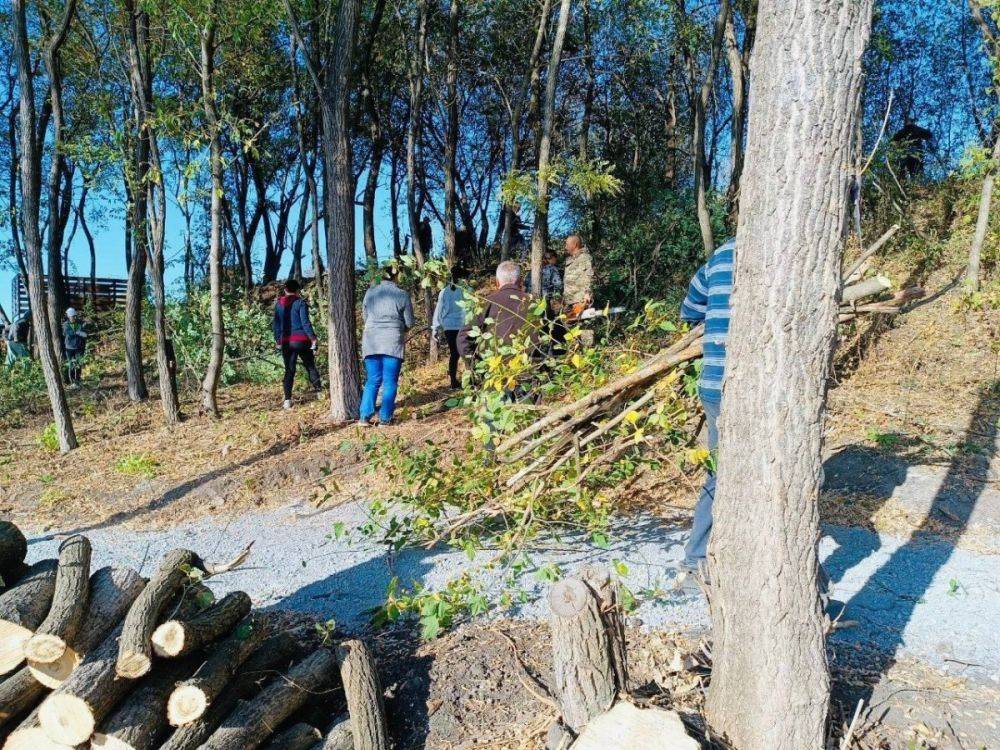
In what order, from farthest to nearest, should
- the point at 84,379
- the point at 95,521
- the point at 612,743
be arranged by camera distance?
the point at 84,379 < the point at 95,521 < the point at 612,743

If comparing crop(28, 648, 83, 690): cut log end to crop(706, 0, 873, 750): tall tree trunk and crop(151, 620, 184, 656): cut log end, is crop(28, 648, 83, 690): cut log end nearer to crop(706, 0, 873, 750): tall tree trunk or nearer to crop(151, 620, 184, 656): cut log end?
crop(151, 620, 184, 656): cut log end

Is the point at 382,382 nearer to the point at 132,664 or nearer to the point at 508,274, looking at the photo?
the point at 508,274

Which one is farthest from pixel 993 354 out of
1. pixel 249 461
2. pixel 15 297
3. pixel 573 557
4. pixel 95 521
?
pixel 15 297

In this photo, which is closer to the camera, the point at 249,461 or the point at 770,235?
the point at 770,235

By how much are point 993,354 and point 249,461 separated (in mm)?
9099

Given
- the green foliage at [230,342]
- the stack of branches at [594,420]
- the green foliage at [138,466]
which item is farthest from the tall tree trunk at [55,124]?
the stack of branches at [594,420]

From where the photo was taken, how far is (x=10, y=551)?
3.59 metres

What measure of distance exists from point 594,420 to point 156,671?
2.76 m

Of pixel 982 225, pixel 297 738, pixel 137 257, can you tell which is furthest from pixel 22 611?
pixel 982 225

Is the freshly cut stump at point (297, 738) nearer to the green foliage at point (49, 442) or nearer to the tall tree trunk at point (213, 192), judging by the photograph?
the tall tree trunk at point (213, 192)

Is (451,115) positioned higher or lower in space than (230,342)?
higher

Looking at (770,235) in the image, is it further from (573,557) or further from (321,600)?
(321,600)

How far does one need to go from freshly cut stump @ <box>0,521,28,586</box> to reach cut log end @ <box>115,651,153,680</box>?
93 centimetres

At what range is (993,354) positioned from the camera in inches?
356
